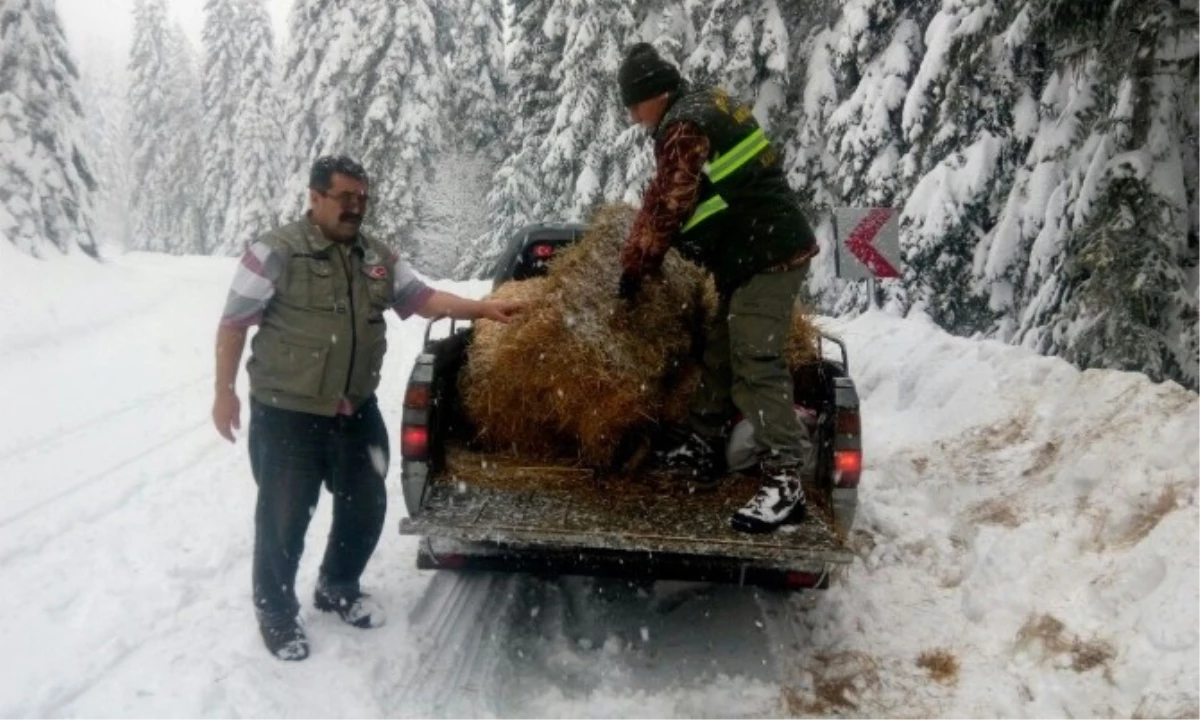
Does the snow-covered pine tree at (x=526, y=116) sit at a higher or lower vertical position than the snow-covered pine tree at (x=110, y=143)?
higher

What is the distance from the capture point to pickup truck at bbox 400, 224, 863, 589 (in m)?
3.90

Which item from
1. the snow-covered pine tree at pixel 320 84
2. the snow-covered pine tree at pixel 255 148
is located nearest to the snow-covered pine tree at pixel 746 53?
the snow-covered pine tree at pixel 320 84

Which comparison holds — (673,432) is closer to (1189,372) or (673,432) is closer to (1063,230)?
(1189,372)

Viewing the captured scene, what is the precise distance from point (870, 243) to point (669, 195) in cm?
543

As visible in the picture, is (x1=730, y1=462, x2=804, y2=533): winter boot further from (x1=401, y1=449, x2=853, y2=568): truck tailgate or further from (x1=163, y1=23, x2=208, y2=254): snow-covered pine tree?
(x1=163, y1=23, x2=208, y2=254): snow-covered pine tree

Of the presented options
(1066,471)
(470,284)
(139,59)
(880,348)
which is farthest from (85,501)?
(139,59)

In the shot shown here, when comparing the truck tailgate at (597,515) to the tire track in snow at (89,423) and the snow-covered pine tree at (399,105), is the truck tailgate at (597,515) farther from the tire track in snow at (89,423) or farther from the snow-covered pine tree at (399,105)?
the snow-covered pine tree at (399,105)

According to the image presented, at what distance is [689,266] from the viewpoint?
17.6ft

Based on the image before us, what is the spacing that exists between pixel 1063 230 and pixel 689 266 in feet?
14.8

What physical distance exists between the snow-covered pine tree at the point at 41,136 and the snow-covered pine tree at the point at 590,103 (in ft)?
38.6

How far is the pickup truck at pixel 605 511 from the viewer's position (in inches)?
153

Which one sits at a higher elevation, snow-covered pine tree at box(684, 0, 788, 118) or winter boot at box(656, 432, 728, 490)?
snow-covered pine tree at box(684, 0, 788, 118)

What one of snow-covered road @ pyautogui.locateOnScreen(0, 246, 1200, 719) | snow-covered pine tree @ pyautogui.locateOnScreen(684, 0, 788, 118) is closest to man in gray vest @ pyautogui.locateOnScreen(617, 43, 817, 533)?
snow-covered road @ pyautogui.locateOnScreen(0, 246, 1200, 719)

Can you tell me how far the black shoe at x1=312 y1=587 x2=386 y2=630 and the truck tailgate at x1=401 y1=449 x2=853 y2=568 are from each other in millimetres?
637
